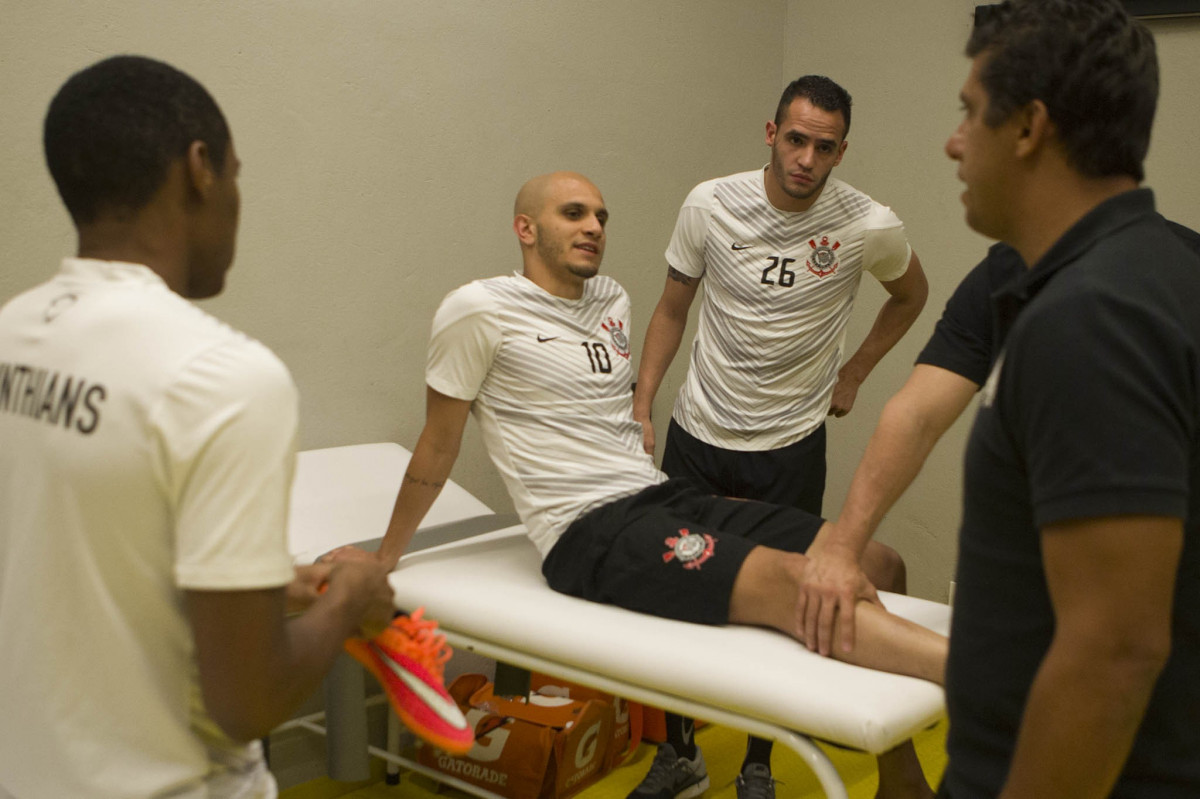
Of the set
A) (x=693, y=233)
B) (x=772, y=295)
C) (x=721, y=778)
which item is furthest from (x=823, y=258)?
(x=721, y=778)

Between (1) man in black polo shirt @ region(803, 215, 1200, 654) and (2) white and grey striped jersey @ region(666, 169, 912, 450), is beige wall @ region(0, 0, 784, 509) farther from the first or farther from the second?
(1) man in black polo shirt @ region(803, 215, 1200, 654)

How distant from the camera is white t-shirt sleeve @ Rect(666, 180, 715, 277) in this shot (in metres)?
2.52

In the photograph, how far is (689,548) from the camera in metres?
1.85

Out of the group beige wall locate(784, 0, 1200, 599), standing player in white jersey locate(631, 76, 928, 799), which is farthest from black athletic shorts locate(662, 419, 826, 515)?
beige wall locate(784, 0, 1200, 599)

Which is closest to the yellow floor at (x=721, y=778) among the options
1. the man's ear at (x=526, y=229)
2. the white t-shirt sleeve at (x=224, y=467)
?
the man's ear at (x=526, y=229)

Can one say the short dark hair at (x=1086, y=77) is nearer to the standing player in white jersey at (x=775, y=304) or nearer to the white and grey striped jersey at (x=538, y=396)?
the white and grey striped jersey at (x=538, y=396)

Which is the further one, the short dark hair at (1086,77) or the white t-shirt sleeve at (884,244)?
the white t-shirt sleeve at (884,244)

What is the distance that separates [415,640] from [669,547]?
79 cm

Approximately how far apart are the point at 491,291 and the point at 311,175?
645 millimetres

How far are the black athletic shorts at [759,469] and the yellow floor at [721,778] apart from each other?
648mm

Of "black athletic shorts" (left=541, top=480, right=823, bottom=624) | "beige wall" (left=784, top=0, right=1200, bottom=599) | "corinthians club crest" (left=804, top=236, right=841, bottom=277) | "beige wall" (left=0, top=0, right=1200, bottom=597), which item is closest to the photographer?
"black athletic shorts" (left=541, top=480, right=823, bottom=624)

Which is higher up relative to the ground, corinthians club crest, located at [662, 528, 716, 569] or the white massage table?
corinthians club crest, located at [662, 528, 716, 569]

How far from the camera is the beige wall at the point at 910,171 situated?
342 cm

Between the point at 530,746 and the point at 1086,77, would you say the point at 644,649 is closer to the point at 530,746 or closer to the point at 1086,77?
the point at 530,746
